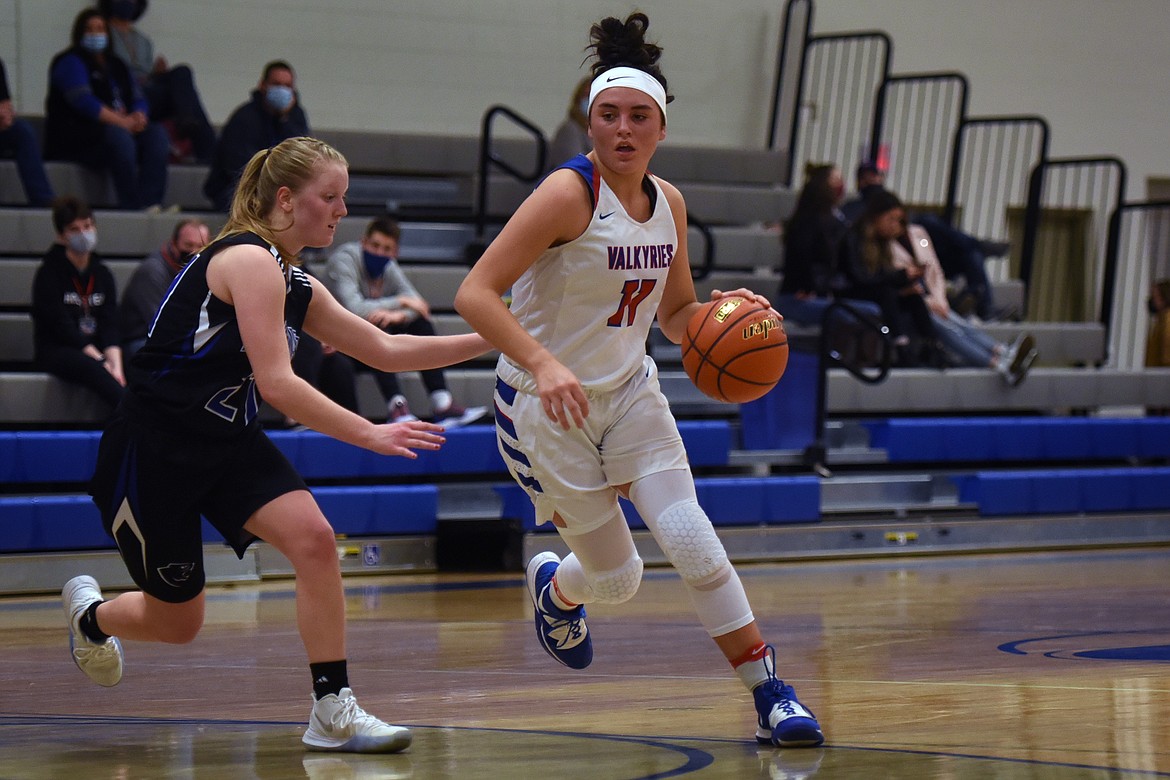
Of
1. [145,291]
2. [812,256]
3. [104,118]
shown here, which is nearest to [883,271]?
[812,256]

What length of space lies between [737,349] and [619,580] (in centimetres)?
57

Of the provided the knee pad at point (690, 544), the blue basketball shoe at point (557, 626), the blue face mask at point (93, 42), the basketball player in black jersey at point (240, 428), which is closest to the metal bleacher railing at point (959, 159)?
the blue face mask at point (93, 42)

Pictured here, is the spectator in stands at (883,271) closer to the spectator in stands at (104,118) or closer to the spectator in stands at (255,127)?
the spectator in stands at (255,127)

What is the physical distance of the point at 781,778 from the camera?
8.18 ft

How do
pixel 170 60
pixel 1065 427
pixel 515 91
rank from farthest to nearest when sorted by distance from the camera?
1. pixel 515 91
2. pixel 170 60
3. pixel 1065 427

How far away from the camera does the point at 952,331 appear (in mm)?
9328

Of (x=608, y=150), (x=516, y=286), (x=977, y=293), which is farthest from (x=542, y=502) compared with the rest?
(x=977, y=293)

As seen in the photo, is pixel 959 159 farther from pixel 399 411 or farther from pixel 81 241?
pixel 81 241

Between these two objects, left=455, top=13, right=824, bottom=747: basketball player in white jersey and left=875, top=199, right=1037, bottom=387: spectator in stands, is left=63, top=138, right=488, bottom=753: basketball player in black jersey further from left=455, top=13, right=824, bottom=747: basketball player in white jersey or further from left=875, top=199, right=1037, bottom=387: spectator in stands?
left=875, top=199, right=1037, bottom=387: spectator in stands

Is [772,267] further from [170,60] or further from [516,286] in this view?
[516,286]

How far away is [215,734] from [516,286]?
1137 millimetres

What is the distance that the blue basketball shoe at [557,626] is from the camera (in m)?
3.59

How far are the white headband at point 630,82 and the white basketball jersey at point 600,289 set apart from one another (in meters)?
0.16

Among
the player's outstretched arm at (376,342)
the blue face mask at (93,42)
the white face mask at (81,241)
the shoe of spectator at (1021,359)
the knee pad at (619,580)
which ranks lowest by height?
the knee pad at (619,580)
